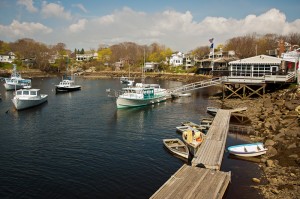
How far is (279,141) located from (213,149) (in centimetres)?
757

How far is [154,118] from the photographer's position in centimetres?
4206

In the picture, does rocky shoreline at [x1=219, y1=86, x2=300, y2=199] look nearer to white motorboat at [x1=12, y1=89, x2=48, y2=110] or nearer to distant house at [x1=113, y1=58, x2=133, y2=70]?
white motorboat at [x1=12, y1=89, x2=48, y2=110]

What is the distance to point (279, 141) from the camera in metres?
26.8

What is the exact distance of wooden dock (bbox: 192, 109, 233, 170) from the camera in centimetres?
2066

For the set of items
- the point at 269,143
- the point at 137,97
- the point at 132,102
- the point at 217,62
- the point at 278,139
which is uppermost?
the point at 217,62

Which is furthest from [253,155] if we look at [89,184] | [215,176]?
[89,184]

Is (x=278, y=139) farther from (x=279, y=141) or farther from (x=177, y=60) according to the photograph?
(x=177, y=60)

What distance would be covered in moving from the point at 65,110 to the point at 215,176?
35.3 metres

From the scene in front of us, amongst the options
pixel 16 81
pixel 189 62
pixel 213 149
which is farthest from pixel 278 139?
pixel 189 62

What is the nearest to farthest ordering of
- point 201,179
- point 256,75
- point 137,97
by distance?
1. point 201,179
2. point 137,97
3. point 256,75

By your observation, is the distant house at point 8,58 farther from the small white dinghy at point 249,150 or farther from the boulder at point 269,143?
the boulder at point 269,143

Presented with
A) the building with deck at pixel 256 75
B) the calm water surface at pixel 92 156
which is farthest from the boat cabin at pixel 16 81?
the building with deck at pixel 256 75

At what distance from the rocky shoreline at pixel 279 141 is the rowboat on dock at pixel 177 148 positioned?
6393 millimetres

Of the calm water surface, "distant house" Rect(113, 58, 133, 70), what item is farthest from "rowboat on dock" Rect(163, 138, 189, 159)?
"distant house" Rect(113, 58, 133, 70)
